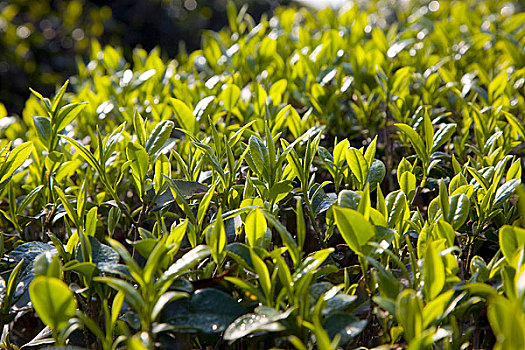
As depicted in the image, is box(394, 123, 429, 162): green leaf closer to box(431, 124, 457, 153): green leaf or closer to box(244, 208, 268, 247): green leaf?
box(431, 124, 457, 153): green leaf

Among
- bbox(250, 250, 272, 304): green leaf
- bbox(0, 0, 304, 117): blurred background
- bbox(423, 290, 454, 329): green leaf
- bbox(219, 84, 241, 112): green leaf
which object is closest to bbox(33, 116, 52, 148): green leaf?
bbox(219, 84, 241, 112): green leaf

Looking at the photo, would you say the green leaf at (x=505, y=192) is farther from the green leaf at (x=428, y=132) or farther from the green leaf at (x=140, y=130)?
the green leaf at (x=140, y=130)

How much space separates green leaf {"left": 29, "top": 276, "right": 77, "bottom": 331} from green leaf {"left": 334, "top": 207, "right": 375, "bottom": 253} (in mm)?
612

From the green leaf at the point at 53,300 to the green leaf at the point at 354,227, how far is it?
Answer: 61 cm

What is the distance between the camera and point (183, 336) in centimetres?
136

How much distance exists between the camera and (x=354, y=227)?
51.8 inches

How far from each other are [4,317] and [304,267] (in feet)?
2.82

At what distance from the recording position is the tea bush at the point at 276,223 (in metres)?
1.26

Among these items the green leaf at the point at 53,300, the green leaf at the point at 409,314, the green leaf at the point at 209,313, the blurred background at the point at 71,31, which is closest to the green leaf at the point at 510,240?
the green leaf at the point at 409,314

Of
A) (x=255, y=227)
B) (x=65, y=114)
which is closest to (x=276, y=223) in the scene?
(x=255, y=227)

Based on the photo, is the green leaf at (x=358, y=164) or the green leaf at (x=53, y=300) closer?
the green leaf at (x=53, y=300)

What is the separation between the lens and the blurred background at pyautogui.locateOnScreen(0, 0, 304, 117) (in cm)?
646

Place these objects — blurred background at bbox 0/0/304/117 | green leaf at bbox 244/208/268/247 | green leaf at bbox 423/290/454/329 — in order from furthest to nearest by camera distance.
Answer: blurred background at bbox 0/0/304/117 < green leaf at bbox 244/208/268/247 < green leaf at bbox 423/290/454/329

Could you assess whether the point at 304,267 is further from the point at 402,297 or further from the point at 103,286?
the point at 103,286
